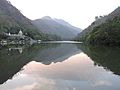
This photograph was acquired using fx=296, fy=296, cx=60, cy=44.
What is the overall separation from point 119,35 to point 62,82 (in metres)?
85.6

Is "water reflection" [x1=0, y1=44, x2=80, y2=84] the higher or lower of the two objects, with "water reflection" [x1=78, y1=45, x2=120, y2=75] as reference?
lower

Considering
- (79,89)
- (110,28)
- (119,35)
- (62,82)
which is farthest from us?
(110,28)

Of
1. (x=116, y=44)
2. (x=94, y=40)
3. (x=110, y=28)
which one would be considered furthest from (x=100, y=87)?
(x=94, y=40)

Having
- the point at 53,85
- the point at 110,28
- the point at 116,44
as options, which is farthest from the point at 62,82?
the point at 110,28

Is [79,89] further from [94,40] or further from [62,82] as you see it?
[94,40]

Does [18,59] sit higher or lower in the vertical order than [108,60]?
lower

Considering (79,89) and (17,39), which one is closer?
(79,89)

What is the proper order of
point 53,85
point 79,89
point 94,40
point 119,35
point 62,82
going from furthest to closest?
point 94,40
point 119,35
point 62,82
point 53,85
point 79,89

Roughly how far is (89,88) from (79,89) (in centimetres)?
93

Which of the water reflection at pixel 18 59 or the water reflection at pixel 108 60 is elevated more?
the water reflection at pixel 108 60

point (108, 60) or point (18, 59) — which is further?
point (18, 59)

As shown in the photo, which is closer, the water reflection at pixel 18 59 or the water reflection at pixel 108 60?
Answer: the water reflection at pixel 18 59

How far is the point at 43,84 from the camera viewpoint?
23.0 meters

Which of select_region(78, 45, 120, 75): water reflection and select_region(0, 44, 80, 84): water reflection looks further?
select_region(78, 45, 120, 75): water reflection
